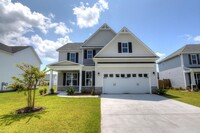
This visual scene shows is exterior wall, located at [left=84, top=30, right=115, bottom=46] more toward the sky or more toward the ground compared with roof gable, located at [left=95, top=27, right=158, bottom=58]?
more toward the sky

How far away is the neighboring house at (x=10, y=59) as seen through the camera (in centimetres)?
1991

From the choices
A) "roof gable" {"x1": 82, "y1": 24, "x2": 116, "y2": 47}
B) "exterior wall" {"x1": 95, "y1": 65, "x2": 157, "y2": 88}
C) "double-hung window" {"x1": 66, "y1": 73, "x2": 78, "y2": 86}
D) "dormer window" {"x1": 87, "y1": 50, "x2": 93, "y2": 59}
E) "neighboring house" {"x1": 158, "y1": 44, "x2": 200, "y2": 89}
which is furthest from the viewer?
"neighboring house" {"x1": 158, "y1": 44, "x2": 200, "y2": 89}

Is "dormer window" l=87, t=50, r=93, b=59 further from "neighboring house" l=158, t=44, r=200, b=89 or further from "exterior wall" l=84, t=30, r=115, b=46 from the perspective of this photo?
"neighboring house" l=158, t=44, r=200, b=89

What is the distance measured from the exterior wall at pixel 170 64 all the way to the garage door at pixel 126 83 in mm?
10498

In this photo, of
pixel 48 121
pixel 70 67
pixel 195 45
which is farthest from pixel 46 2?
pixel 195 45

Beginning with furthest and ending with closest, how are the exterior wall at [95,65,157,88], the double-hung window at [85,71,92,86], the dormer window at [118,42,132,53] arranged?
the double-hung window at [85,71,92,86] < the dormer window at [118,42,132,53] < the exterior wall at [95,65,157,88]

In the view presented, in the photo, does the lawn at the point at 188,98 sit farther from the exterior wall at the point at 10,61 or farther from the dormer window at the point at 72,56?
the exterior wall at the point at 10,61

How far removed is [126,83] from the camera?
14586 mm

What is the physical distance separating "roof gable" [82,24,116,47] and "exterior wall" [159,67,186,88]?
42.7ft

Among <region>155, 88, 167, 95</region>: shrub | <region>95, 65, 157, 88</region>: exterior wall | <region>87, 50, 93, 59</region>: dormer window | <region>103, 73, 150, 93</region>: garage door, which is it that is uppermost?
<region>87, 50, 93, 59</region>: dormer window

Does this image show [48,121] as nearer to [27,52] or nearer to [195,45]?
[27,52]

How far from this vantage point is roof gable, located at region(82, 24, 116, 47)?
18.0 m

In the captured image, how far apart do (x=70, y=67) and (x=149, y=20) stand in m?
11.2

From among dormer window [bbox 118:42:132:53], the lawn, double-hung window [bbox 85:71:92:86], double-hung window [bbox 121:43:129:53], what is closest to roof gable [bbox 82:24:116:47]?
Result: dormer window [bbox 118:42:132:53]
